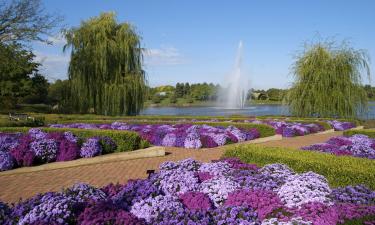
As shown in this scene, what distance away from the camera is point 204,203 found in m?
4.91

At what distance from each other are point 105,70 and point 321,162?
812 inches

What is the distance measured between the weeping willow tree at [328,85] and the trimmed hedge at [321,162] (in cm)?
1765

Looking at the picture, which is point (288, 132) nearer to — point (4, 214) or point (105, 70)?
point (105, 70)

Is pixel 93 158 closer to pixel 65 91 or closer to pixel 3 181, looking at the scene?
pixel 3 181

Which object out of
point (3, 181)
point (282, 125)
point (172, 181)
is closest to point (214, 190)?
point (172, 181)

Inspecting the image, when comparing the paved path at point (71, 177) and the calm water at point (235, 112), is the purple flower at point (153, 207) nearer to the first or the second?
the paved path at point (71, 177)

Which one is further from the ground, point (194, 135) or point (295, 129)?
point (194, 135)

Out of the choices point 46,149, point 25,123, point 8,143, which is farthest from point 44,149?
point 25,123

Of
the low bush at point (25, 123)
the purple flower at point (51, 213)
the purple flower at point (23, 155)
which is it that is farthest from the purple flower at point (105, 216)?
the low bush at point (25, 123)

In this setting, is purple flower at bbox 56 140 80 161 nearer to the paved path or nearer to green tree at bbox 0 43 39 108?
the paved path

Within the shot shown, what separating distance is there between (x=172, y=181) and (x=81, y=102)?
21.3m

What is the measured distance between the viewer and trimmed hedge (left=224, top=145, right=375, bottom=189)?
19.8 feet

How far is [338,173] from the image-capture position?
6.28 meters

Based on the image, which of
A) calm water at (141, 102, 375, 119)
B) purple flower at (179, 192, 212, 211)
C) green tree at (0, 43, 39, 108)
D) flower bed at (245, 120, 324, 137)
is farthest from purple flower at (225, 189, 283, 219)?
green tree at (0, 43, 39, 108)
